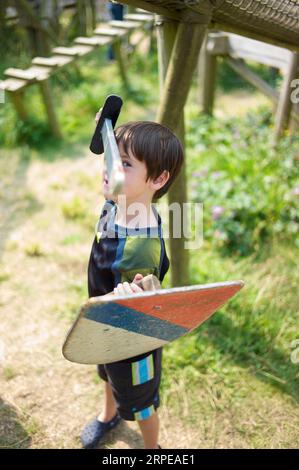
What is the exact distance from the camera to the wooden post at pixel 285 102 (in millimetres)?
3775

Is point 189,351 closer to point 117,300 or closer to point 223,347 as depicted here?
point 223,347

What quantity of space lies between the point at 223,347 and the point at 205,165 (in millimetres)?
2007

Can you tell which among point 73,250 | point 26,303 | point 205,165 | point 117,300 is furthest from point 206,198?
point 117,300

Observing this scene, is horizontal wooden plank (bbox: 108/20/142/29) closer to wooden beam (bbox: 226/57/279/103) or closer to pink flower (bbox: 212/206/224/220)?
wooden beam (bbox: 226/57/279/103)

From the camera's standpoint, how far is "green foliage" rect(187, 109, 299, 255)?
3273 millimetres

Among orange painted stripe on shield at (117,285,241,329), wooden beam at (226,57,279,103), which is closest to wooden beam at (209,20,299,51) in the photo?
orange painted stripe on shield at (117,285,241,329)

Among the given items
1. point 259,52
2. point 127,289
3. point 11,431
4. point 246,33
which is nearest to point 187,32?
point 246,33

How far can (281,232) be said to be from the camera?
10.6ft

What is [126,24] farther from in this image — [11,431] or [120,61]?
[11,431]

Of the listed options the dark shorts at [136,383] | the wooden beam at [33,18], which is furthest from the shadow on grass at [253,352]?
the wooden beam at [33,18]

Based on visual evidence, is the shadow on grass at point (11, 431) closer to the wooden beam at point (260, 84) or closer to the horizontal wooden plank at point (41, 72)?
the wooden beam at point (260, 84)

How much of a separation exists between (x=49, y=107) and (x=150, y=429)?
4223mm

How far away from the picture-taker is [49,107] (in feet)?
17.0

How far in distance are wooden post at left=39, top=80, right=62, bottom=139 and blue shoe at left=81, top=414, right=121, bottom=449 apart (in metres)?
3.97
